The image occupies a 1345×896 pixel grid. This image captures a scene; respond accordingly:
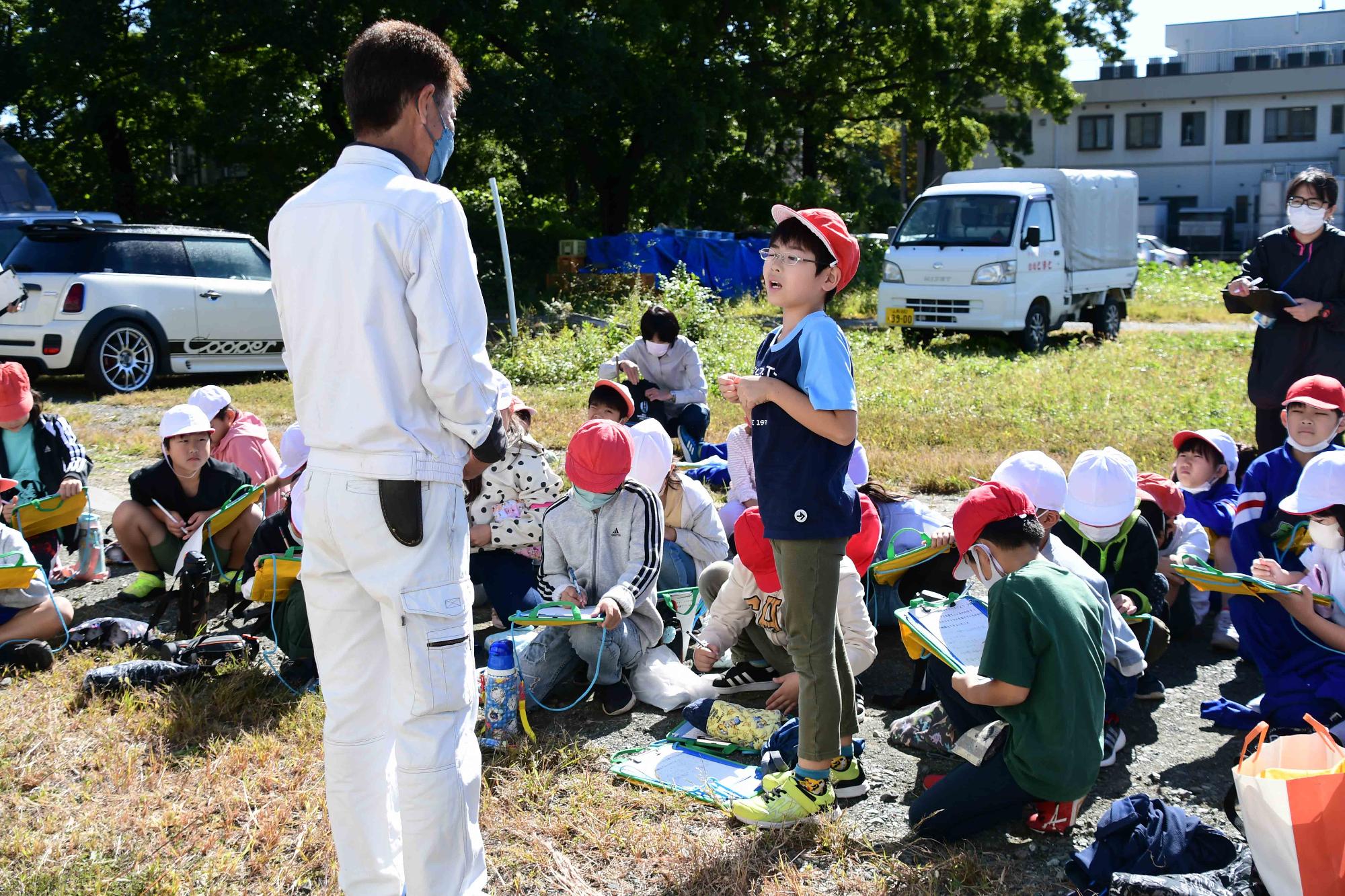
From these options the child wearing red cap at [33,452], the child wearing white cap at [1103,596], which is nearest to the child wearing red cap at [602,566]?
the child wearing white cap at [1103,596]

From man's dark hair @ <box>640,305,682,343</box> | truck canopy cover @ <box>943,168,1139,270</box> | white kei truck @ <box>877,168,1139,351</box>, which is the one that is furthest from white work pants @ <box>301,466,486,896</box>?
truck canopy cover @ <box>943,168,1139,270</box>

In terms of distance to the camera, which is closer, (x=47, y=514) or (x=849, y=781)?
(x=849, y=781)

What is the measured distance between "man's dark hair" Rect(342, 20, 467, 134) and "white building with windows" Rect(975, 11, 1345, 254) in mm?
44255

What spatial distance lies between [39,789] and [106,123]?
22.7 metres

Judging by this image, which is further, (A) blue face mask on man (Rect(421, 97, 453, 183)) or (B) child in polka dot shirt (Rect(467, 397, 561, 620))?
(B) child in polka dot shirt (Rect(467, 397, 561, 620))

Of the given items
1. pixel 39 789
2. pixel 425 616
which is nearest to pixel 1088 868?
pixel 425 616

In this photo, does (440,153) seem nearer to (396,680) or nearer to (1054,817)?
(396,680)

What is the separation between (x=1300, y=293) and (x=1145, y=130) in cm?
4782

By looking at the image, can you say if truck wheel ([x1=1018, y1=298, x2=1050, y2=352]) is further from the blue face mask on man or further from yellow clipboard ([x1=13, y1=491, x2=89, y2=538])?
the blue face mask on man

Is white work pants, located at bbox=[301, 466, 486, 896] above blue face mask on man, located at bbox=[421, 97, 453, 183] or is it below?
below

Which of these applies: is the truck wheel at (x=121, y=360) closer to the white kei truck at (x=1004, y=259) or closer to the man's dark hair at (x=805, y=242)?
the white kei truck at (x=1004, y=259)

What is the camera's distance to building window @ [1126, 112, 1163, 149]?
48594 millimetres

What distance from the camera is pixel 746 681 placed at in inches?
181

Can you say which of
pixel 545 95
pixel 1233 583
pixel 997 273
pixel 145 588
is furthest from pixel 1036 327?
pixel 145 588
